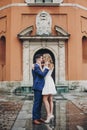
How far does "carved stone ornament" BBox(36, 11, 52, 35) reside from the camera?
2197 cm

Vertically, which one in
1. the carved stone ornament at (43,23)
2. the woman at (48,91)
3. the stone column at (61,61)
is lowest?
the woman at (48,91)

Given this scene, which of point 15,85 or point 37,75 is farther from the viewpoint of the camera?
point 15,85

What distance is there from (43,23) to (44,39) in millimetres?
1116

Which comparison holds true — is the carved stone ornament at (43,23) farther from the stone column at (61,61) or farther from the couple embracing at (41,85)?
the couple embracing at (41,85)

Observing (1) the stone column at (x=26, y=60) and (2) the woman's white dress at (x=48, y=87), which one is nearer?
(2) the woman's white dress at (x=48, y=87)

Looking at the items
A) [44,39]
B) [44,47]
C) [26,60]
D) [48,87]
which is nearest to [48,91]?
[48,87]

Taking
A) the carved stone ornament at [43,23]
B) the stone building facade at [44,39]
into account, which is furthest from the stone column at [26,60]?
the carved stone ornament at [43,23]

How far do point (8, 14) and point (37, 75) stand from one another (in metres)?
15.0

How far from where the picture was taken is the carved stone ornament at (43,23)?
21969 mm

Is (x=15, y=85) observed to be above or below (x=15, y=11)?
below

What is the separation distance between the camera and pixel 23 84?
21672mm

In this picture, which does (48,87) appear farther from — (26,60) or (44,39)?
(44,39)

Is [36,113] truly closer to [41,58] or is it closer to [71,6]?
[41,58]

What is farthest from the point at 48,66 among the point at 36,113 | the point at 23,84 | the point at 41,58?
the point at 23,84
